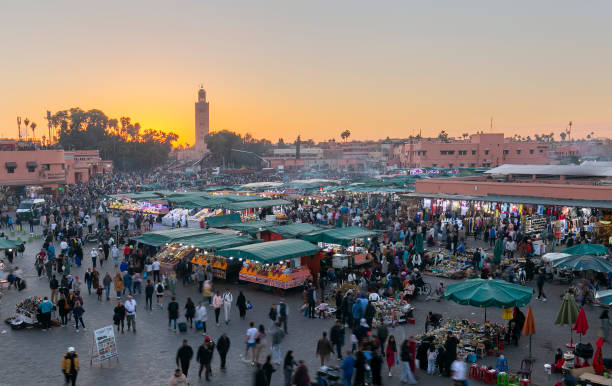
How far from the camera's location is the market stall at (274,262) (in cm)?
1694

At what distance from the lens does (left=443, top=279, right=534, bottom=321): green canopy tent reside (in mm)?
11609

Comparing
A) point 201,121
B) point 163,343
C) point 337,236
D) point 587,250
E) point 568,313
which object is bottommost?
point 163,343

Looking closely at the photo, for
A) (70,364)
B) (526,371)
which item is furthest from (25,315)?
(526,371)

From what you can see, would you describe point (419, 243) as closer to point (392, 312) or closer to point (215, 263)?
point (392, 312)

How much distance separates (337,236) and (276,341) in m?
8.79

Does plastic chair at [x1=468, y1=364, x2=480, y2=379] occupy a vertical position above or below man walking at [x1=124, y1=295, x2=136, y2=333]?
below

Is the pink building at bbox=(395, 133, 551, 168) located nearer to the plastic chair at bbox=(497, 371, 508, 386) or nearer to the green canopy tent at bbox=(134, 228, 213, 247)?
the green canopy tent at bbox=(134, 228, 213, 247)

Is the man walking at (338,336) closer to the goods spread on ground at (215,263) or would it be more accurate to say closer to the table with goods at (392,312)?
the table with goods at (392,312)

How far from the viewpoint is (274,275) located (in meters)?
17.2

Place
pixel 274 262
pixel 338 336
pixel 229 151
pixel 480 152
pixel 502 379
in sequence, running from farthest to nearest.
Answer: pixel 229 151 → pixel 480 152 → pixel 274 262 → pixel 338 336 → pixel 502 379

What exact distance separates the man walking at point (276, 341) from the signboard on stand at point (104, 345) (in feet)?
11.5

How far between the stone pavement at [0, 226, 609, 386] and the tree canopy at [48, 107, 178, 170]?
267 feet

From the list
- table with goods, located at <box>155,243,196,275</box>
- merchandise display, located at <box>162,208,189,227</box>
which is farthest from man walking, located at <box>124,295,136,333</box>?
merchandise display, located at <box>162,208,189,227</box>

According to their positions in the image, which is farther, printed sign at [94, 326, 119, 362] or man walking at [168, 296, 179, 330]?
man walking at [168, 296, 179, 330]
